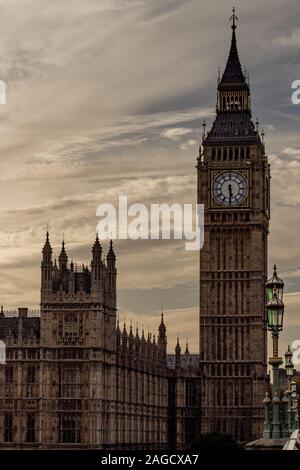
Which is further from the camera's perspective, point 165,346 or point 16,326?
point 165,346

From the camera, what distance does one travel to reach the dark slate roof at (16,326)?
106 metres

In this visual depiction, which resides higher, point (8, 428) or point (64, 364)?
point (64, 364)

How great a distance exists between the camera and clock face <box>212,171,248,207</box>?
13550 centimetres

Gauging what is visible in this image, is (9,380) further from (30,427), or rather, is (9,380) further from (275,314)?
(275,314)

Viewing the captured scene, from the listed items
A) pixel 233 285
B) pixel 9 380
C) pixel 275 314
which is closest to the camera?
pixel 275 314

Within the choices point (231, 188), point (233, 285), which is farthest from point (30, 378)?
point (231, 188)

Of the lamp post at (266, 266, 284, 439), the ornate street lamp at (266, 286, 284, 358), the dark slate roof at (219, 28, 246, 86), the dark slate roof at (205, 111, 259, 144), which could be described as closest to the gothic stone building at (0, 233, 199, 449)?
the dark slate roof at (205, 111, 259, 144)

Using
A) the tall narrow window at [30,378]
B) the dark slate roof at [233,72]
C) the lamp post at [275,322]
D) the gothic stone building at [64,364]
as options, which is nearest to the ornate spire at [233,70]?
the dark slate roof at [233,72]

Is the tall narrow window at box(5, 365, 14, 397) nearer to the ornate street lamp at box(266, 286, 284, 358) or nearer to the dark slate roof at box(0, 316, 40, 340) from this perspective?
the dark slate roof at box(0, 316, 40, 340)

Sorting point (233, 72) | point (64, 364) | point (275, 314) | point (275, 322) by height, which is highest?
point (233, 72)

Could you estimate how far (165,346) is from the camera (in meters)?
138

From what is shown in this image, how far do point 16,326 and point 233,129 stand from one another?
133 ft

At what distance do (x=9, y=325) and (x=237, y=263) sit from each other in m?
33.9
